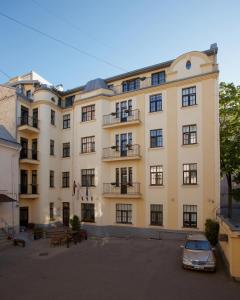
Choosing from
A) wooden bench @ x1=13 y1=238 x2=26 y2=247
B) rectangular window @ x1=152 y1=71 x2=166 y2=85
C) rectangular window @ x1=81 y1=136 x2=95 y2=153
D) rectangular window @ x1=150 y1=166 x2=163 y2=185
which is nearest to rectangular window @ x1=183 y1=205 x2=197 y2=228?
rectangular window @ x1=150 y1=166 x2=163 y2=185

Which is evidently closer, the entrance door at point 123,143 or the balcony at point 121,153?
the balcony at point 121,153

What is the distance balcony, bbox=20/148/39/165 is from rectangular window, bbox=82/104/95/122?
6578 mm

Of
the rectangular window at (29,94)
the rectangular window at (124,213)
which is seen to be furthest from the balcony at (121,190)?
the rectangular window at (29,94)

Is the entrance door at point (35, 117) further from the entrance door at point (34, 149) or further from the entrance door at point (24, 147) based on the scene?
the entrance door at point (24, 147)

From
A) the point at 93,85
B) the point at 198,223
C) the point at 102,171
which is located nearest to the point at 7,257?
the point at 102,171

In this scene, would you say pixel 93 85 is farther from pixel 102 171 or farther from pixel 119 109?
pixel 102 171

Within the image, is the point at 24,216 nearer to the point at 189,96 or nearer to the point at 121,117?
the point at 121,117

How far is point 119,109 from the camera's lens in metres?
27.7

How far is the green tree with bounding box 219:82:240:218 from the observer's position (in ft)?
93.7

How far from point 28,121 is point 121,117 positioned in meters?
10.2

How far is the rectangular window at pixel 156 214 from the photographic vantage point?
79.8ft

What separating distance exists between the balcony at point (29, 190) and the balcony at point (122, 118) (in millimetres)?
10135

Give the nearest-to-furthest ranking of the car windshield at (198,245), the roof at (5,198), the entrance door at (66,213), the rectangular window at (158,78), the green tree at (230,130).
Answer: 1. the car windshield at (198,245)
2. the roof at (5,198)
3. the rectangular window at (158,78)
4. the green tree at (230,130)
5. the entrance door at (66,213)

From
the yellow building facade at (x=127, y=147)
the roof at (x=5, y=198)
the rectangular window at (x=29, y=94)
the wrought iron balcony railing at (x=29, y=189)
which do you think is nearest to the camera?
the roof at (x=5, y=198)
